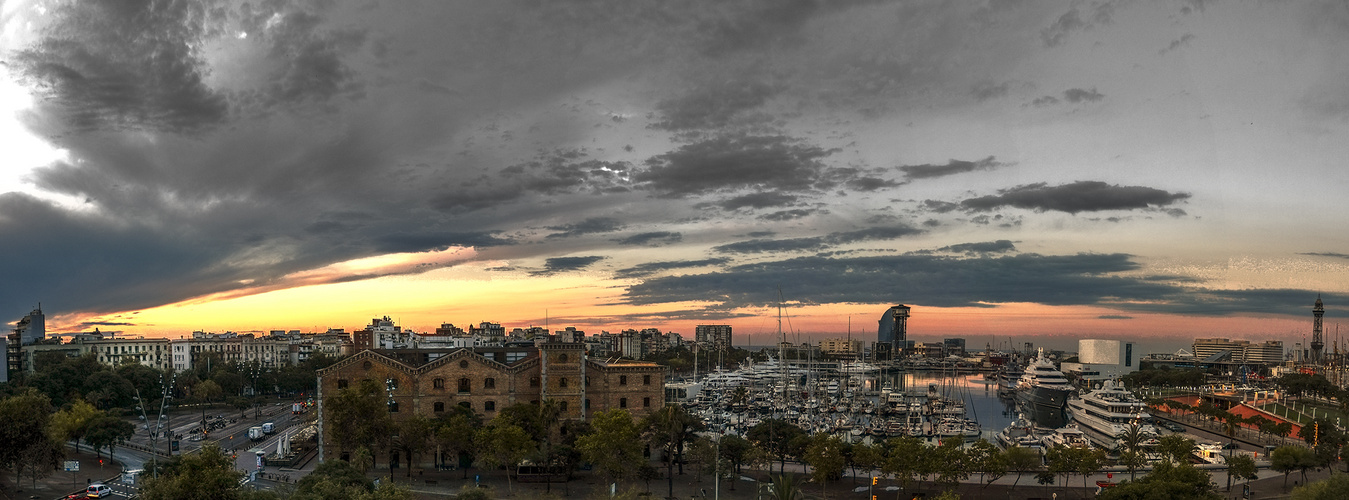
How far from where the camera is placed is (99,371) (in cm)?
12000

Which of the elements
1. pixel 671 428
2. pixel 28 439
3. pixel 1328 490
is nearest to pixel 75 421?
pixel 28 439

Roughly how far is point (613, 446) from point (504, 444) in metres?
8.80

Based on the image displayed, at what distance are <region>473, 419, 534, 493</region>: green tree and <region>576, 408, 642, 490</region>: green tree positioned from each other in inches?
187

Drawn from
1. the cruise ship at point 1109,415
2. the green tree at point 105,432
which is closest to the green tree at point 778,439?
the cruise ship at point 1109,415

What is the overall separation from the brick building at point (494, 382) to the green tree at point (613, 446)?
1464 centimetres

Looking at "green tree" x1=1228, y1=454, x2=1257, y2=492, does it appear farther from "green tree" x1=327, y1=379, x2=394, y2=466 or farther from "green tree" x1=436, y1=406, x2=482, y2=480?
"green tree" x1=327, y1=379, x2=394, y2=466

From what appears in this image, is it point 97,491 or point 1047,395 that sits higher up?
point 97,491

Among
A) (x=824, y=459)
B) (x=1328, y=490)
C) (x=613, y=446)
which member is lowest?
(x=824, y=459)

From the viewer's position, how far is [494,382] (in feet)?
266

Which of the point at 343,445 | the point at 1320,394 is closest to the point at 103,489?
the point at 343,445

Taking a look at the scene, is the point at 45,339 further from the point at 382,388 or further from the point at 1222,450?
the point at 1222,450

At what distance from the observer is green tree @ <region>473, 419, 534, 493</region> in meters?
65.4

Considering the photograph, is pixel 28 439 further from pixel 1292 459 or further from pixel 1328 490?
pixel 1292 459

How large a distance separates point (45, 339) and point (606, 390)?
145743 millimetres
